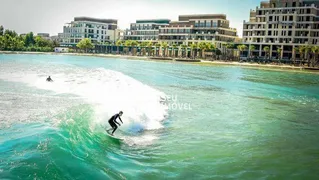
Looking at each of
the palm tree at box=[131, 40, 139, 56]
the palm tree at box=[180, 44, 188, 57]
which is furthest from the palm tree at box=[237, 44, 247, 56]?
the palm tree at box=[131, 40, 139, 56]

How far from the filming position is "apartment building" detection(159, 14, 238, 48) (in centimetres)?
14512

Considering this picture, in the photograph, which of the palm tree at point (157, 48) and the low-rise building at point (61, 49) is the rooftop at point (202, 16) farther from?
the low-rise building at point (61, 49)

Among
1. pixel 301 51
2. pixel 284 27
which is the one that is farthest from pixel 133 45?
pixel 301 51

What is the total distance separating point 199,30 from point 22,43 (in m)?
80.2

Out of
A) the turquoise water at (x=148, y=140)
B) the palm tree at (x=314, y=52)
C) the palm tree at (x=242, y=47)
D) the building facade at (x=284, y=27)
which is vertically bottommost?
the turquoise water at (x=148, y=140)

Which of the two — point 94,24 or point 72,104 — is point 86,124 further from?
point 94,24

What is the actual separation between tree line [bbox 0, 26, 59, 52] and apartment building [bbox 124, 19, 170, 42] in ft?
131

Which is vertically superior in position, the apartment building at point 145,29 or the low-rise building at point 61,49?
the apartment building at point 145,29

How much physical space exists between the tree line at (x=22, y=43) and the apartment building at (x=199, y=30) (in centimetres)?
5808

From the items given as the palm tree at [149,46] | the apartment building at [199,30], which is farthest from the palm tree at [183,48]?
the palm tree at [149,46]

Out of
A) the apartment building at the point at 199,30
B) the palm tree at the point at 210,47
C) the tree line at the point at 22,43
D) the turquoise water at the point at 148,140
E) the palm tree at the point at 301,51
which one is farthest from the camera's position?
the tree line at the point at 22,43

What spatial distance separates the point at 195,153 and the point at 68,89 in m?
20.9

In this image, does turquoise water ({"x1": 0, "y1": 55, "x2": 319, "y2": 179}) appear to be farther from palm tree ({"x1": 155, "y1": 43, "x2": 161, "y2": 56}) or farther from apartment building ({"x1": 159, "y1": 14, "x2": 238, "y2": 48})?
palm tree ({"x1": 155, "y1": 43, "x2": 161, "y2": 56})

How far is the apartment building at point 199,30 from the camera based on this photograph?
145m
